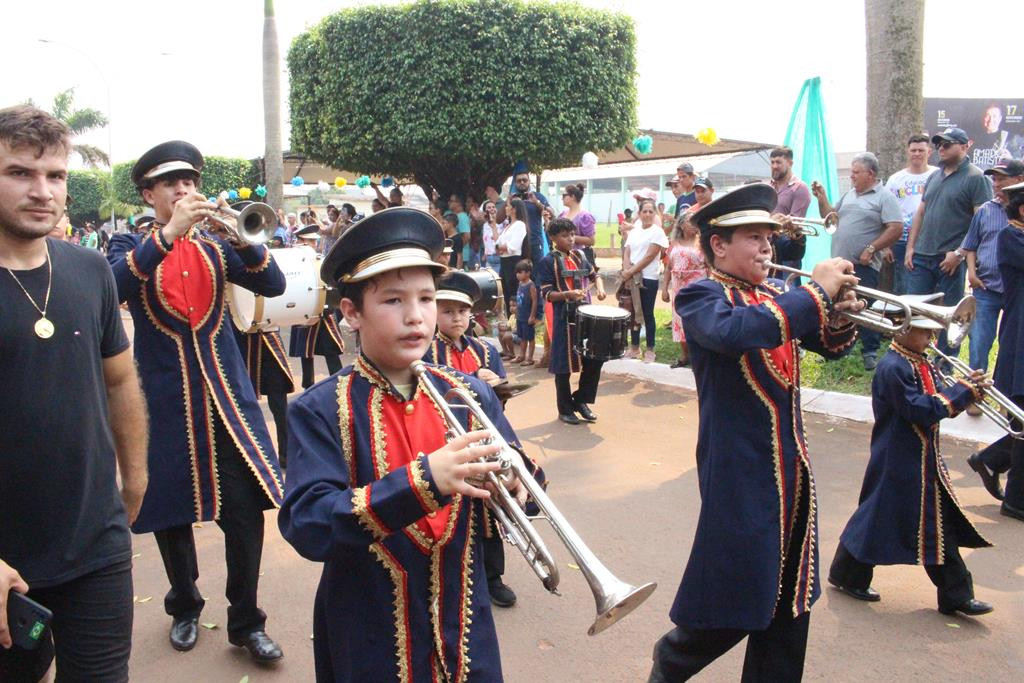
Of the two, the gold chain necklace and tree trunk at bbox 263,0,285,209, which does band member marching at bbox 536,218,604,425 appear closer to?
the gold chain necklace

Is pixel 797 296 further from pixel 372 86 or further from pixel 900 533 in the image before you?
pixel 372 86

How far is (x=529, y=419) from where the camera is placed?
27.5 feet

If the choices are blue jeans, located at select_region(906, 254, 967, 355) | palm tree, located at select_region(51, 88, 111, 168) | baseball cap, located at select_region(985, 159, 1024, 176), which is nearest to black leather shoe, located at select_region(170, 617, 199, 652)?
baseball cap, located at select_region(985, 159, 1024, 176)

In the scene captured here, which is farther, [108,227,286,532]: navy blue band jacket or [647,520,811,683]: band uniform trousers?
[108,227,286,532]: navy blue band jacket

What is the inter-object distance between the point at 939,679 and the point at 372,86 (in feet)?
52.1

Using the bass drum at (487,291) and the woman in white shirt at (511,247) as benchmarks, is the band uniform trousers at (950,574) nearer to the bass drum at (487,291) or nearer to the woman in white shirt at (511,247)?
the bass drum at (487,291)

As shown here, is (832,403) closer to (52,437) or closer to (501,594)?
(501,594)

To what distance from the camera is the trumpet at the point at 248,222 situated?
→ 3967 millimetres

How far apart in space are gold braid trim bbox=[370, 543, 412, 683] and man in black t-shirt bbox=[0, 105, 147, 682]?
0.98 m

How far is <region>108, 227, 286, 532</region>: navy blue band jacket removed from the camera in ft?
12.6

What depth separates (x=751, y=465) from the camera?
2.98 meters

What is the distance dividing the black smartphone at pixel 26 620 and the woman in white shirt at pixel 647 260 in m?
8.74

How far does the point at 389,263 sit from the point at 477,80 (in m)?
15.1

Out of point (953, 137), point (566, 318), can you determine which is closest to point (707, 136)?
point (953, 137)
